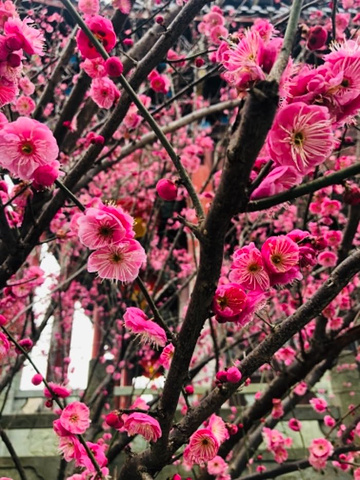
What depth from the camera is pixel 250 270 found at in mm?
1456

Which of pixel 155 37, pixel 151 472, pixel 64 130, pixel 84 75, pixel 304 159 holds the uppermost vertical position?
pixel 155 37

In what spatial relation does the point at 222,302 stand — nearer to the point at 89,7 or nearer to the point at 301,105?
the point at 301,105

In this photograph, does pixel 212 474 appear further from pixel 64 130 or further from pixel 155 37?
pixel 155 37

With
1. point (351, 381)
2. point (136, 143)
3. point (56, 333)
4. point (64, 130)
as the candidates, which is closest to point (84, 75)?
point (64, 130)

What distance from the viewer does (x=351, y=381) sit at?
5.19m

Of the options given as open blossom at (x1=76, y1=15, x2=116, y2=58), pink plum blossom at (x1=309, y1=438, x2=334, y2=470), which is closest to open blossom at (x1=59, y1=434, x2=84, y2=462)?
open blossom at (x1=76, y1=15, x2=116, y2=58)

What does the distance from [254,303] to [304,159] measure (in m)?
0.51

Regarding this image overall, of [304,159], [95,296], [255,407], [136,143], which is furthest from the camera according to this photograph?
[95,296]

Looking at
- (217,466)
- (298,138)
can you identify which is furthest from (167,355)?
(217,466)

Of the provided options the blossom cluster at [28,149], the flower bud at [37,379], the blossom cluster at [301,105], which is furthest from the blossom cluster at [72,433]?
the blossom cluster at [301,105]

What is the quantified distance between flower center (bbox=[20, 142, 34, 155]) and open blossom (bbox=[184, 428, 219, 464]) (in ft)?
4.23

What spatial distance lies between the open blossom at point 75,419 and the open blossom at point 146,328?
0.65 meters

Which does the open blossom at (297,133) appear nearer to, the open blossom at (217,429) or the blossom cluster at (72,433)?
the open blossom at (217,429)

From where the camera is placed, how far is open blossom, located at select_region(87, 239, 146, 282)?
1448 millimetres
